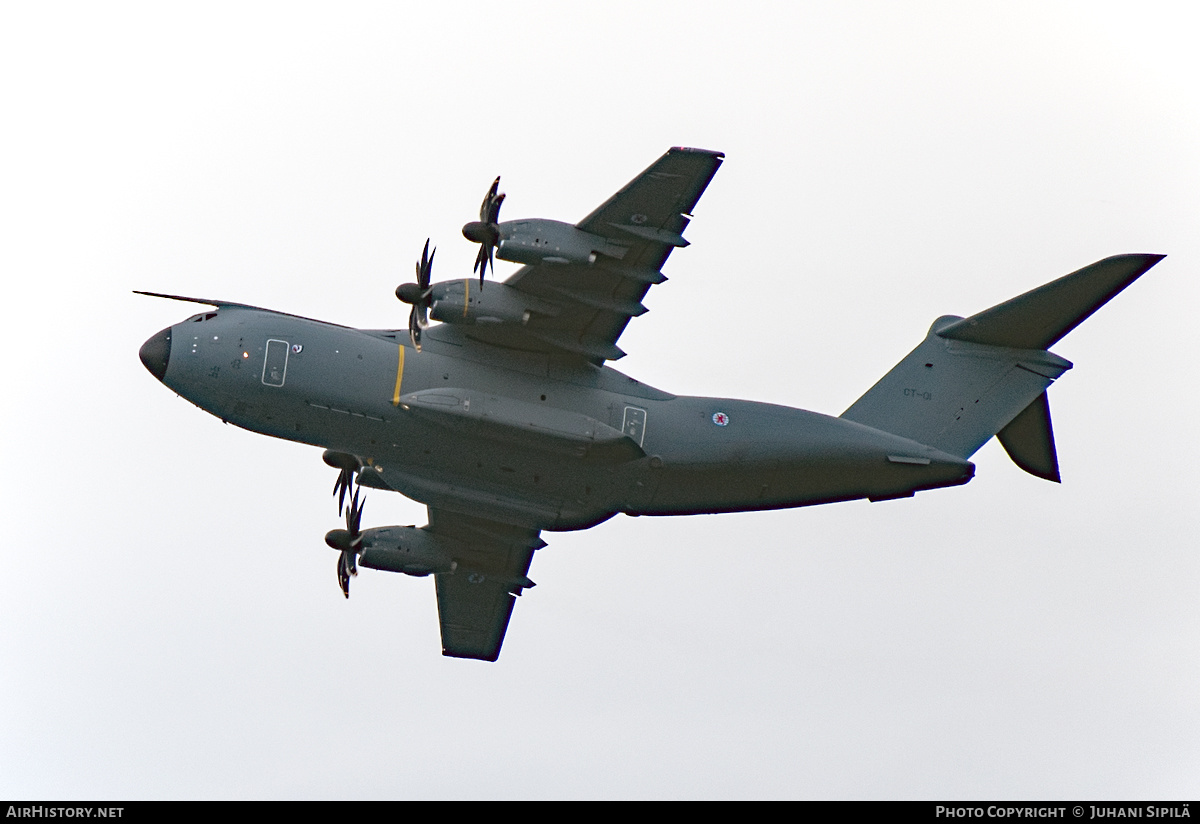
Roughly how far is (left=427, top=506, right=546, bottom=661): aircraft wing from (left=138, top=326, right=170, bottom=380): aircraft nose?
5.68 meters

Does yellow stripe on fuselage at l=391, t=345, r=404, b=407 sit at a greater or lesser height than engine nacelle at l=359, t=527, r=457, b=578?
greater

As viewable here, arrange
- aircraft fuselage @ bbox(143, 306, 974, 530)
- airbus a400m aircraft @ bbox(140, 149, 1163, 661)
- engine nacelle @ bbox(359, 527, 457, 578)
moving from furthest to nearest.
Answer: engine nacelle @ bbox(359, 527, 457, 578) → aircraft fuselage @ bbox(143, 306, 974, 530) → airbus a400m aircraft @ bbox(140, 149, 1163, 661)

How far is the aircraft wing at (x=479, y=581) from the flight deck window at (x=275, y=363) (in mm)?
4654

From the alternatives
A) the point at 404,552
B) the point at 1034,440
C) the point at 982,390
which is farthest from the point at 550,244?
the point at 1034,440

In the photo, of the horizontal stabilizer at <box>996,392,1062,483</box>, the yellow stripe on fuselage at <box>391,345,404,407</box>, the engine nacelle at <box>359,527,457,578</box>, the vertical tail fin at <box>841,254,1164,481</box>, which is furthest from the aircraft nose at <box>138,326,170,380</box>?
the horizontal stabilizer at <box>996,392,1062,483</box>

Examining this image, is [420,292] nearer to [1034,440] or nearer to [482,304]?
[482,304]

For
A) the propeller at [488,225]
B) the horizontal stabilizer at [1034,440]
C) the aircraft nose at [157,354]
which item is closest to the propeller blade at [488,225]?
the propeller at [488,225]

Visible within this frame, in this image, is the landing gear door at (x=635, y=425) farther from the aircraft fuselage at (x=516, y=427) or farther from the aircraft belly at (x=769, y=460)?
the aircraft belly at (x=769, y=460)

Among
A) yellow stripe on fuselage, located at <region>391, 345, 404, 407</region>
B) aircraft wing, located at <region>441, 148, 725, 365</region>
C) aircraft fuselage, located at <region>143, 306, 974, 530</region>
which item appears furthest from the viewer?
aircraft fuselage, located at <region>143, 306, 974, 530</region>

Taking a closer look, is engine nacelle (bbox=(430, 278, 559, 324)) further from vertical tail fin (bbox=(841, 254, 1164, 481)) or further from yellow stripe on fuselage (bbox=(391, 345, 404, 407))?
vertical tail fin (bbox=(841, 254, 1164, 481))

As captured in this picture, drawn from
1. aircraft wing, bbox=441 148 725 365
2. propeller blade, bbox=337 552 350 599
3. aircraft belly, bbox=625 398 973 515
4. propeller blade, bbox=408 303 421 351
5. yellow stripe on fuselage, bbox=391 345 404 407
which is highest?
aircraft wing, bbox=441 148 725 365

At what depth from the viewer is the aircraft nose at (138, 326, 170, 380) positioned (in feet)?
96.6

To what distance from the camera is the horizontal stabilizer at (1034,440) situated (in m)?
31.6
